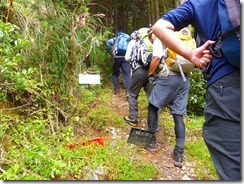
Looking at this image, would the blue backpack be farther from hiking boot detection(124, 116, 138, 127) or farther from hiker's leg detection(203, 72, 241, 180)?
hiking boot detection(124, 116, 138, 127)

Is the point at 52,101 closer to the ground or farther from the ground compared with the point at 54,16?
closer to the ground

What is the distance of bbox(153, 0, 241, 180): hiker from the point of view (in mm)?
1084

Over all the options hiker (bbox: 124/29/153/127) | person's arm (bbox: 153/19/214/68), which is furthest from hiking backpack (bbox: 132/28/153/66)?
person's arm (bbox: 153/19/214/68)

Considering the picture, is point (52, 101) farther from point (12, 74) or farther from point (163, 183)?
point (163, 183)

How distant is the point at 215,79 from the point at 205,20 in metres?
0.27

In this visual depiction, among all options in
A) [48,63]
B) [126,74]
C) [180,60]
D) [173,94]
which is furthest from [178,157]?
[126,74]

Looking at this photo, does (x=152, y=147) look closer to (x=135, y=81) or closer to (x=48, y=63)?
(x=135, y=81)

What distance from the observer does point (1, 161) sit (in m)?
1.91

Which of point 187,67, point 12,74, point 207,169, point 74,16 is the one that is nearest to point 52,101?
point 12,74

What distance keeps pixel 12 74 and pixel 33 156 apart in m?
0.75

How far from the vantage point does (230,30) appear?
1.05 metres

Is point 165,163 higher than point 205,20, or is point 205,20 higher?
point 205,20

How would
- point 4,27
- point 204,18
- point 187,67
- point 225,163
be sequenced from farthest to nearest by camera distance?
point 187,67 < point 4,27 < point 204,18 < point 225,163

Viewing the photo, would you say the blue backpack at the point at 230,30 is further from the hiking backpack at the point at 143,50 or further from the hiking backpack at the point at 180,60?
the hiking backpack at the point at 143,50
